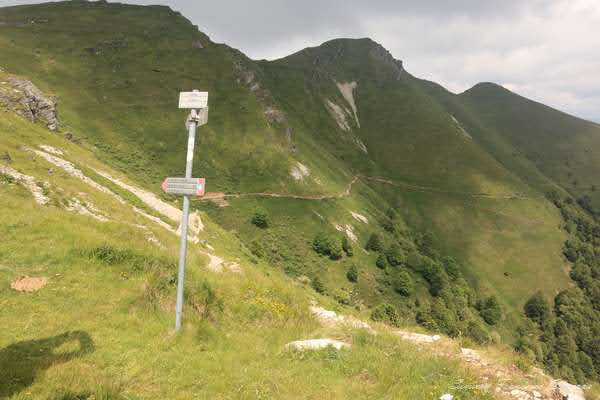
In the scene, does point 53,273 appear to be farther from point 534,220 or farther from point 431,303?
point 534,220

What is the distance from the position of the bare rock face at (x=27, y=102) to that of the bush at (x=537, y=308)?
122998 mm

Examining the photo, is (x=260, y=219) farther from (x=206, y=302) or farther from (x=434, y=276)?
(x=206, y=302)

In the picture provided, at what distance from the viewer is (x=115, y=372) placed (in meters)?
7.82

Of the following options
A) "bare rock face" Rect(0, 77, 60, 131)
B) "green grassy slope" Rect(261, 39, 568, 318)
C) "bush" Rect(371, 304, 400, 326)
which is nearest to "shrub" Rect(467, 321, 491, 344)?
"green grassy slope" Rect(261, 39, 568, 318)

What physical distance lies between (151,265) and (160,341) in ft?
13.3

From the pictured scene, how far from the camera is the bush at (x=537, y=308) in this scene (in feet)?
316

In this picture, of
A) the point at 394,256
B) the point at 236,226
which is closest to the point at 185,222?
the point at 236,226

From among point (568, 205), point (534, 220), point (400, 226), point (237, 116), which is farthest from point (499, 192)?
point (237, 116)

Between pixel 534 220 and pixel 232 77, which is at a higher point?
pixel 232 77

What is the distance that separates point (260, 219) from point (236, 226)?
17.0 ft

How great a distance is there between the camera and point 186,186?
891cm

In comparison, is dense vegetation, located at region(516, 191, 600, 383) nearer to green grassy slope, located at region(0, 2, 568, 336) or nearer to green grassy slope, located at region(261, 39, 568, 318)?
green grassy slope, located at region(261, 39, 568, 318)

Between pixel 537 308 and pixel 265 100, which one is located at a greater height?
pixel 265 100

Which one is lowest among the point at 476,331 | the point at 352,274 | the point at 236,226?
the point at 476,331
